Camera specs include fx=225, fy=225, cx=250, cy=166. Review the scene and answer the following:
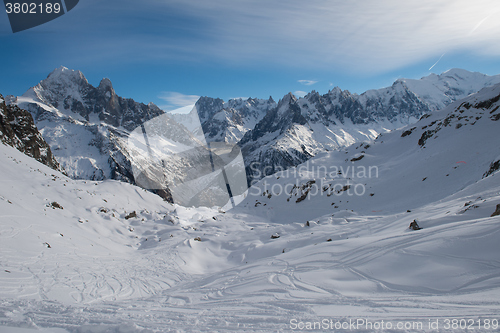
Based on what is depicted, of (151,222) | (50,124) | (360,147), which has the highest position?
(50,124)

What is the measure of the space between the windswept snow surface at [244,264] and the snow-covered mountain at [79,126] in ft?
407

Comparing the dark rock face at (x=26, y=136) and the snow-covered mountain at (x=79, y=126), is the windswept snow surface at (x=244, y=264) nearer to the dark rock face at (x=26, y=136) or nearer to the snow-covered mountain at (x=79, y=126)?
the dark rock face at (x=26, y=136)

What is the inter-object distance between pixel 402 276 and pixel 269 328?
4.41m

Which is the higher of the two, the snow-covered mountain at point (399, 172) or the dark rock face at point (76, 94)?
the dark rock face at point (76, 94)

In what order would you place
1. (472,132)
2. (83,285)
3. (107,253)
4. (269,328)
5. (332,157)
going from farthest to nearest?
(332,157) < (472,132) < (107,253) < (83,285) < (269,328)

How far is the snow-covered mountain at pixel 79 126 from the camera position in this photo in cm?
12850

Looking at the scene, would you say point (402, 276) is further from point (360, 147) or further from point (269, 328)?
point (360, 147)

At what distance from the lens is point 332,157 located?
45781 mm

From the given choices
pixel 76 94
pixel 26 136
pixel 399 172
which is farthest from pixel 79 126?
pixel 399 172

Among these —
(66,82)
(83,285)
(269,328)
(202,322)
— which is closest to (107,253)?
(83,285)
